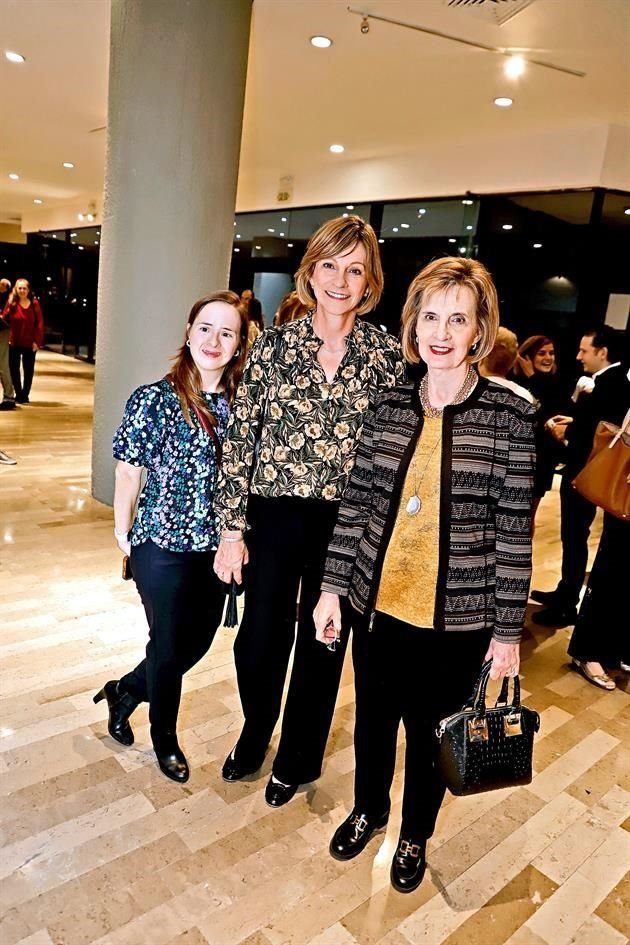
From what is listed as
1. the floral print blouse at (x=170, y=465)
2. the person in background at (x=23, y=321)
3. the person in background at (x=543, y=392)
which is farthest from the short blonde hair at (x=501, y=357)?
the person in background at (x=23, y=321)

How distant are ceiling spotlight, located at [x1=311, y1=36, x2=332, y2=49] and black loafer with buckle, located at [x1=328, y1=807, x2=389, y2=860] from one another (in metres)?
5.24

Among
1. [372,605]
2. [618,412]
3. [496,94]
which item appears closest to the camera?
[372,605]

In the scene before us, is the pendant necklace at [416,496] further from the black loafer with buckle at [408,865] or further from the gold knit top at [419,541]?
the black loafer with buckle at [408,865]

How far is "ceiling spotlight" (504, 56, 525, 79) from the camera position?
16.4 ft

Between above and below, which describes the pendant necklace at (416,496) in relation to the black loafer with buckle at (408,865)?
above

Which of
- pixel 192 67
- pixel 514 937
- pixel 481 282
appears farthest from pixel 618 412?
pixel 192 67

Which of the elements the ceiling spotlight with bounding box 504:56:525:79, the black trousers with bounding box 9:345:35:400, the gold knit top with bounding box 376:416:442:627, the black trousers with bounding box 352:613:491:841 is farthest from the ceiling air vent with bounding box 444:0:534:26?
the black trousers with bounding box 9:345:35:400

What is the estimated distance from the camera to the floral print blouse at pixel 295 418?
185cm

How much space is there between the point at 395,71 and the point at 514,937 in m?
5.88

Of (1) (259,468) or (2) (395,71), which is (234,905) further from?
(2) (395,71)

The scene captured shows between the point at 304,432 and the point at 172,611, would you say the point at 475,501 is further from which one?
the point at 172,611

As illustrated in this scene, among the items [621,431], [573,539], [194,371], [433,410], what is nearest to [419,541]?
Result: [433,410]

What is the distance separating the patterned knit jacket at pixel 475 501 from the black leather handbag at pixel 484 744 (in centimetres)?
19

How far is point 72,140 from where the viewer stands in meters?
9.55
